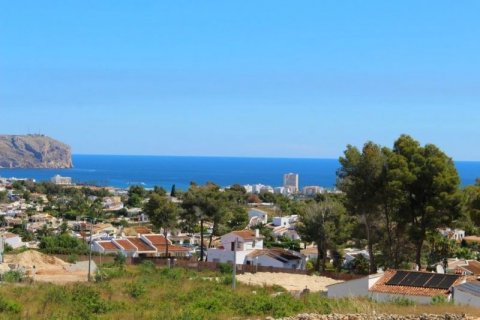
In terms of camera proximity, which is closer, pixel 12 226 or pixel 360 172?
pixel 360 172

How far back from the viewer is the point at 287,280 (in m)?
29.5

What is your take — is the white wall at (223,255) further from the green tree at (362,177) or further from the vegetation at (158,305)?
the vegetation at (158,305)

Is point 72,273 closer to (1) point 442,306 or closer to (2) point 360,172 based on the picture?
(2) point 360,172

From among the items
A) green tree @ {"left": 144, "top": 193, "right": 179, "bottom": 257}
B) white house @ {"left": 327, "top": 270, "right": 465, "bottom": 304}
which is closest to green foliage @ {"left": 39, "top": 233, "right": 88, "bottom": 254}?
green tree @ {"left": 144, "top": 193, "right": 179, "bottom": 257}

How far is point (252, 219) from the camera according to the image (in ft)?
276

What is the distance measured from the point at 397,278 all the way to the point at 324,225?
601 inches

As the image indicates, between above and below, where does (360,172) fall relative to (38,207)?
above

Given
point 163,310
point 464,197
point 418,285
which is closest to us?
point 163,310

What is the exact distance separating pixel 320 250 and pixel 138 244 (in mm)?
16451

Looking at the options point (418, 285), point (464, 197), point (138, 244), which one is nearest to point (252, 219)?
point (138, 244)

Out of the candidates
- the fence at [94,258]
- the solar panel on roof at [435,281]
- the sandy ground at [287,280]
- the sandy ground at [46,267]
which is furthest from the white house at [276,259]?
the solar panel on roof at [435,281]

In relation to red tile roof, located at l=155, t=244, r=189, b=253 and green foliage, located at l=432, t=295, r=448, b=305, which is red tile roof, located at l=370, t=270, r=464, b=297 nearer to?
green foliage, located at l=432, t=295, r=448, b=305

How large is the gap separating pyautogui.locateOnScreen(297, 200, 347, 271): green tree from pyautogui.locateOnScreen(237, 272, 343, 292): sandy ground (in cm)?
464

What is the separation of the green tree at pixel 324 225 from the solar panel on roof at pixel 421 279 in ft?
50.4
